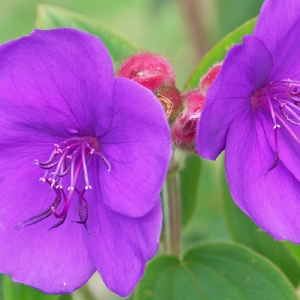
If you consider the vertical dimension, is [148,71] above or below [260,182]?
above

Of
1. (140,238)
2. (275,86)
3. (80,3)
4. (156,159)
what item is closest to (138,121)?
(156,159)

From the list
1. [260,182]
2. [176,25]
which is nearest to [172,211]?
[260,182]

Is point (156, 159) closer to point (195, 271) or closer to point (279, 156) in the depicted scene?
point (279, 156)

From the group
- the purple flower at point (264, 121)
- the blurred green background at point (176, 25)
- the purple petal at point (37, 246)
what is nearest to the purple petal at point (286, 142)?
the purple flower at point (264, 121)

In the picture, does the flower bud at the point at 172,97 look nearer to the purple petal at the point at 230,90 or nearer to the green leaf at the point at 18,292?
the purple petal at the point at 230,90

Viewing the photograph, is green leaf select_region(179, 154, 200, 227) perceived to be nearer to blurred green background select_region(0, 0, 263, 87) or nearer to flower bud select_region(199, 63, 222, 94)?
flower bud select_region(199, 63, 222, 94)

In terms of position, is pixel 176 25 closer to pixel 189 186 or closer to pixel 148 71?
pixel 189 186

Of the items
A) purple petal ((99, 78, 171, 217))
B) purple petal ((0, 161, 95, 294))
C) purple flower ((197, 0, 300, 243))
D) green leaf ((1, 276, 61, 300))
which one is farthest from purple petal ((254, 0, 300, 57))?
green leaf ((1, 276, 61, 300))
